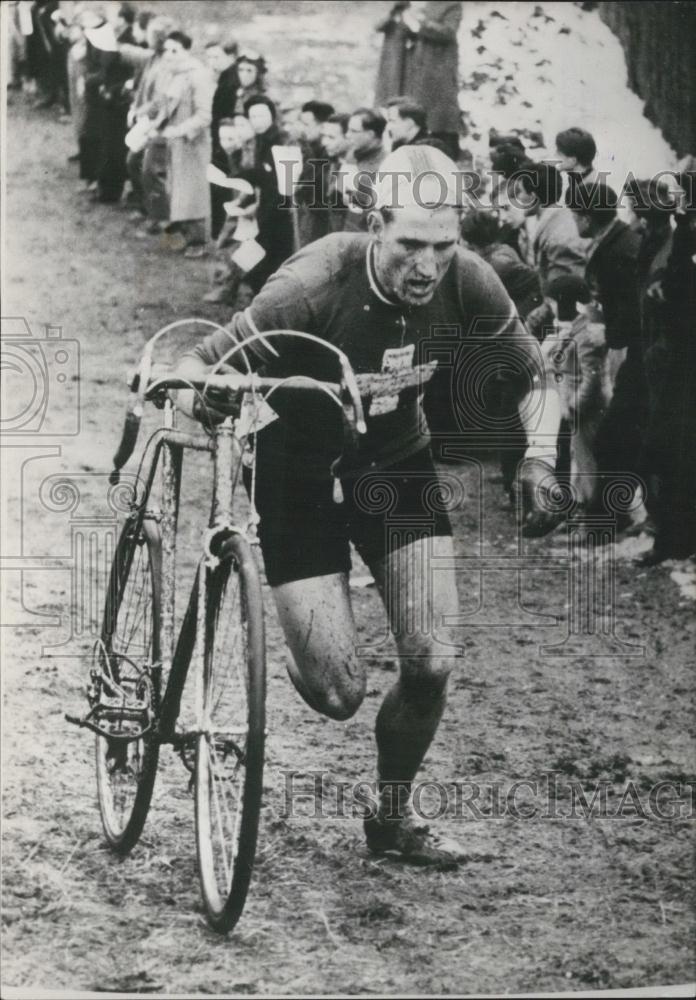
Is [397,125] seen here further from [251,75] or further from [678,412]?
[678,412]

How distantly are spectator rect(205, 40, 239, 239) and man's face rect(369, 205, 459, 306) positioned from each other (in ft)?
1.92

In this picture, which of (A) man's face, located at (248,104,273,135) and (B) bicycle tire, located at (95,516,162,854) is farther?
(A) man's face, located at (248,104,273,135)

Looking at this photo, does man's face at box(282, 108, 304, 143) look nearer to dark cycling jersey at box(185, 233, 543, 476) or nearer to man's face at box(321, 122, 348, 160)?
man's face at box(321, 122, 348, 160)

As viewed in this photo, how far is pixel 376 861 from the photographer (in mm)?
4320

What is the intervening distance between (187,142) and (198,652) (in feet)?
5.36

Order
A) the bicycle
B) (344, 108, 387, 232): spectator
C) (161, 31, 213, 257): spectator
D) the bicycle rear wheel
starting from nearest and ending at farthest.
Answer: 1. the bicycle rear wheel
2. the bicycle
3. (344, 108, 387, 232): spectator
4. (161, 31, 213, 257): spectator

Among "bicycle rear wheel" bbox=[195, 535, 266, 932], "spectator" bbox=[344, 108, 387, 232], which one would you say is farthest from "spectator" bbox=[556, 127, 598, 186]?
"bicycle rear wheel" bbox=[195, 535, 266, 932]

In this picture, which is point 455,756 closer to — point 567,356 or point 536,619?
point 536,619

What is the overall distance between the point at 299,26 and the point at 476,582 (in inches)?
69.0

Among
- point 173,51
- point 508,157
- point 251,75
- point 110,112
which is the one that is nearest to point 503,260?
point 508,157

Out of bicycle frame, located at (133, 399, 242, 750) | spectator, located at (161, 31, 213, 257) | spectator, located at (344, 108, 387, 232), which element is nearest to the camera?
bicycle frame, located at (133, 399, 242, 750)

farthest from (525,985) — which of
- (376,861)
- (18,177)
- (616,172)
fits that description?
(18,177)

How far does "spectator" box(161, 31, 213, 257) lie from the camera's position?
15.1 feet

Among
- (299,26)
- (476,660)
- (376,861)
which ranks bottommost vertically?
(376,861)
